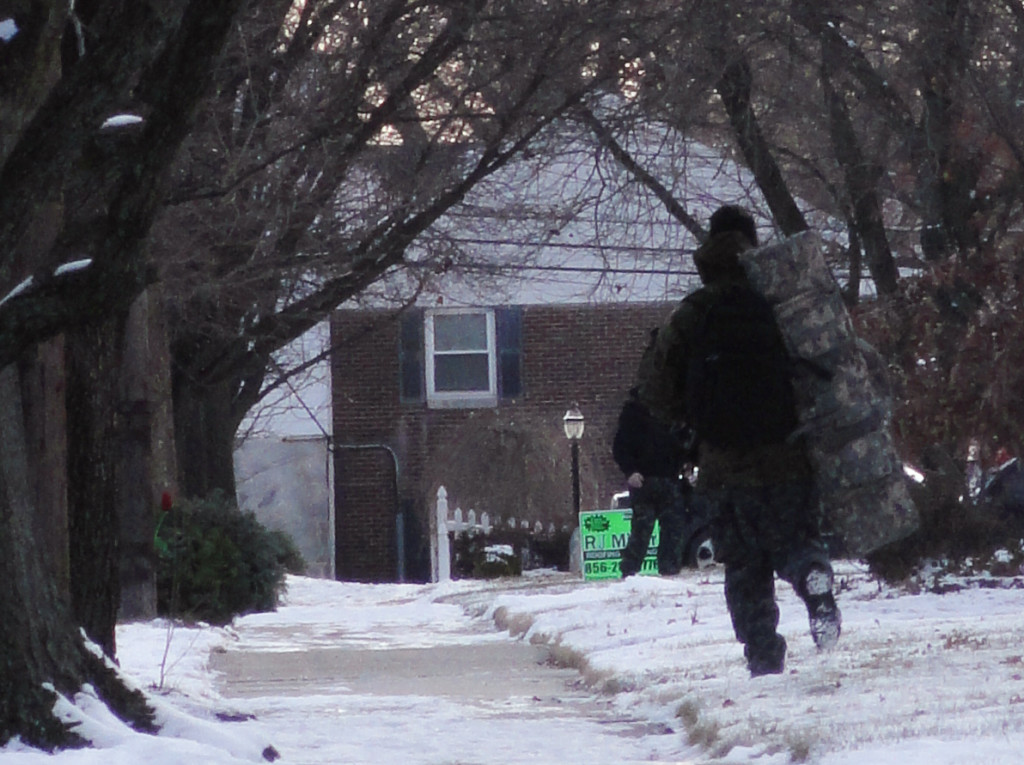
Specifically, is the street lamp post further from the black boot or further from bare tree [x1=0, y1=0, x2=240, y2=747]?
bare tree [x1=0, y1=0, x2=240, y2=747]

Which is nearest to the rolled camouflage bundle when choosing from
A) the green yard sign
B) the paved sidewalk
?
the paved sidewalk

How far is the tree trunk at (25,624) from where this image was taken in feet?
17.9

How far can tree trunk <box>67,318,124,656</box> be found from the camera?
23.7 feet

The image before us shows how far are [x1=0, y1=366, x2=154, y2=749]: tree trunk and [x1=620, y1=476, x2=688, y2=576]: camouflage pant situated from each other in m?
8.53

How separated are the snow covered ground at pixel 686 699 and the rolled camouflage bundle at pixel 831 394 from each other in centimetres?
66

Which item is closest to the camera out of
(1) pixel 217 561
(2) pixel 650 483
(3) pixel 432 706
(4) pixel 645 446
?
(3) pixel 432 706

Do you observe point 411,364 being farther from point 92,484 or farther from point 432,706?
point 92,484

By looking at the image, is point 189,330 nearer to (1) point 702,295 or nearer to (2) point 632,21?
(2) point 632,21

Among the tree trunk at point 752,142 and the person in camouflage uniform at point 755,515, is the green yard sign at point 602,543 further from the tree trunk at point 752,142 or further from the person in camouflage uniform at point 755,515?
the person in camouflage uniform at point 755,515

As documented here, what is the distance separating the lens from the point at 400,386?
29109 mm

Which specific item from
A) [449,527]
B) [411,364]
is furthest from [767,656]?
[411,364]

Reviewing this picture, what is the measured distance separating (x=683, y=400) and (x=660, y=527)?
12265 mm

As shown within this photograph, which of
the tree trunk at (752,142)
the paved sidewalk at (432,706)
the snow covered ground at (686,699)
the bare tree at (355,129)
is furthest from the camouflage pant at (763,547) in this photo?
the tree trunk at (752,142)

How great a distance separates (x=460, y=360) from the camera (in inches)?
1153
